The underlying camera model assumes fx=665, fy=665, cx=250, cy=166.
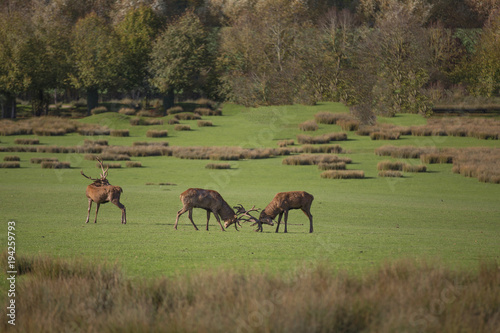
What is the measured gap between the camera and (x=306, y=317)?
25.5ft

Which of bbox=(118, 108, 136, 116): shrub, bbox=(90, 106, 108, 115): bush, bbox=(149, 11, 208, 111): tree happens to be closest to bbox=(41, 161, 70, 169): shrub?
bbox=(118, 108, 136, 116): shrub

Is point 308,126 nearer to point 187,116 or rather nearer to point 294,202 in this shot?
point 187,116

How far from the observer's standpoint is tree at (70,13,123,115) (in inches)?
2498

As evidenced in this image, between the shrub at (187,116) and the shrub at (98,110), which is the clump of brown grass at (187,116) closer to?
the shrub at (187,116)

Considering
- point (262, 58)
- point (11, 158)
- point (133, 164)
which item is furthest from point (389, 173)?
point (262, 58)

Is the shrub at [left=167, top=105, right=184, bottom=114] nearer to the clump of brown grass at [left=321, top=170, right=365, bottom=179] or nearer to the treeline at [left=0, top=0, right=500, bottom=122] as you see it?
the treeline at [left=0, top=0, right=500, bottom=122]

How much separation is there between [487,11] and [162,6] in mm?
38761

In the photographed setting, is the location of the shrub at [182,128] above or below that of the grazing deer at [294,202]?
above

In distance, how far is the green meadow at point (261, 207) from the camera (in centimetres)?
1221

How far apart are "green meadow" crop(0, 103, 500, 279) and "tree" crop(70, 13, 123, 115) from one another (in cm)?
1639

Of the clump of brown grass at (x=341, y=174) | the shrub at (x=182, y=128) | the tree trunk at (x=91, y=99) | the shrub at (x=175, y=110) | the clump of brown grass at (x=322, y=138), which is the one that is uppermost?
the tree trunk at (x=91, y=99)

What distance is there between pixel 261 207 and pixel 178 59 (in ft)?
147

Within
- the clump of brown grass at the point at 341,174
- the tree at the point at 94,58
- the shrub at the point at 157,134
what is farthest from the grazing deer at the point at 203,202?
the tree at the point at 94,58

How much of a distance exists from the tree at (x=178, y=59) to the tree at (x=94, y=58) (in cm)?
378
